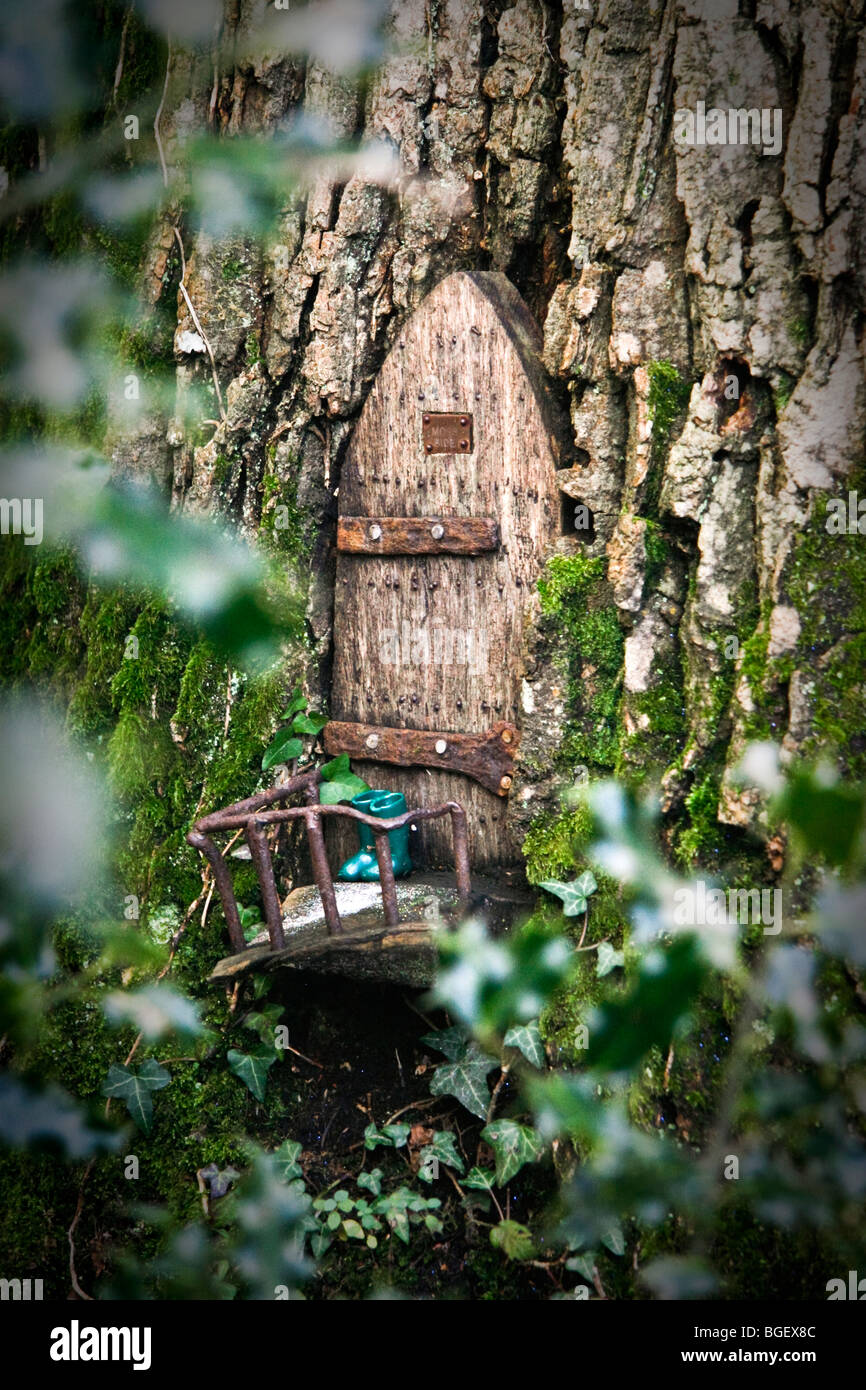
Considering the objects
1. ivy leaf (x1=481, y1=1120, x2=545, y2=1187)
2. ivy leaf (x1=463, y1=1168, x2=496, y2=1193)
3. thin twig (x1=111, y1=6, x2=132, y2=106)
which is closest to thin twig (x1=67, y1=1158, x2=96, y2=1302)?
ivy leaf (x1=463, y1=1168, x2=496, y2=1193)

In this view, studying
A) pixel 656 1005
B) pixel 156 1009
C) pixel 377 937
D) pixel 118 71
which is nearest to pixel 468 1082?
pixel 377 937

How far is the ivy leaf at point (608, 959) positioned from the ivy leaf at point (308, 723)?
1.23 meters

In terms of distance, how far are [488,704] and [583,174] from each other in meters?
1.61

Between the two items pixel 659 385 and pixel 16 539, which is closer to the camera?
pixel 659 385

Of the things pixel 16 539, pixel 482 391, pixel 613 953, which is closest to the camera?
pixel 613 953

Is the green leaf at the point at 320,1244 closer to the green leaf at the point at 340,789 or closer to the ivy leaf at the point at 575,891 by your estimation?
the ivy leaf at the point at 575,891

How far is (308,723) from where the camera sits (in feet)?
10.9

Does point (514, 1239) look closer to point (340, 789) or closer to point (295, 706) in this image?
point (340, 789)

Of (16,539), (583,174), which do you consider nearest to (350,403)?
(583,174)

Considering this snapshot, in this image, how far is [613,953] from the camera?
2627 mm

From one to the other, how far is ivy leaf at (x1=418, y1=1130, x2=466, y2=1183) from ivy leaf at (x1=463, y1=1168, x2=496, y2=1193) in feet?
0.21

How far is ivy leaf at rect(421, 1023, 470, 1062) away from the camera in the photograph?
112 inches

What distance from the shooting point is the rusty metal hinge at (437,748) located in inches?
122

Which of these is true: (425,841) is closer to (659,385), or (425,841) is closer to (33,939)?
(659,385)
